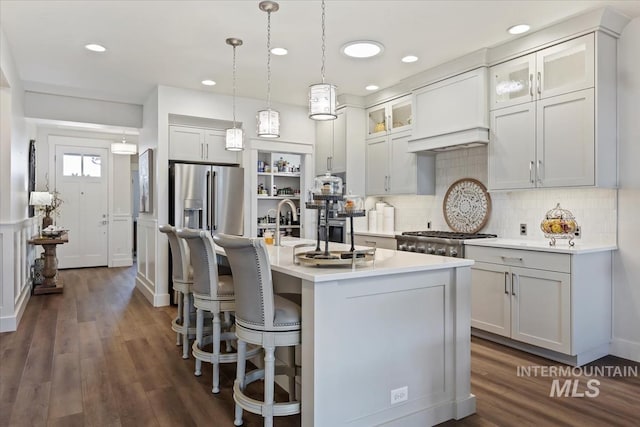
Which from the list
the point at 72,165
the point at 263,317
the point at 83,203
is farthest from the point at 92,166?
the point at 263,317

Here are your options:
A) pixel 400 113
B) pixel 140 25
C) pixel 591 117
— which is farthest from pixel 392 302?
pixel 400 113

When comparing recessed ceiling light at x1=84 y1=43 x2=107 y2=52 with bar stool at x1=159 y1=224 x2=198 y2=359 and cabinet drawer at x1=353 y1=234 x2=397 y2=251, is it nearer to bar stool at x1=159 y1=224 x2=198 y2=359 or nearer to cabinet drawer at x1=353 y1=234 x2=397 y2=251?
bar stool at x1=159 y1=224 x2=198 y2=359

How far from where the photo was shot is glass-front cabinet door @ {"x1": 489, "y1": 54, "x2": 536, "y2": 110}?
357cm

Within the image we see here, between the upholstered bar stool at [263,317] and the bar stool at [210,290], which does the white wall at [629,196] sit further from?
the bar stool at [210,290]

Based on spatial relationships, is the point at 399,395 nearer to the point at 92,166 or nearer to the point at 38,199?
the point at 38,199

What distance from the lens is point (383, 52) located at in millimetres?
3955

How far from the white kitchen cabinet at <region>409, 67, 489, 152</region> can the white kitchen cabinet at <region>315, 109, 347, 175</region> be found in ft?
3.62

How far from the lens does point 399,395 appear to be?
222 cm

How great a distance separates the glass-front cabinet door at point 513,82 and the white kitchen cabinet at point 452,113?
0.09 m

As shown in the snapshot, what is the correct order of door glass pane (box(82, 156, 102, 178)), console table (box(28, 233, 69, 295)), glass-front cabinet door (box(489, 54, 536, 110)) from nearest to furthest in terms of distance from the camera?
1. glass-front cabinet door (box(489, 54, 536, 110))
2. console table (box(28, 233, 69, 295))
3. door glass pane (box(82, 156, 102, 178))

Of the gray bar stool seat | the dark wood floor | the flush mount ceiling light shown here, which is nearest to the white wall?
the dark wood floor

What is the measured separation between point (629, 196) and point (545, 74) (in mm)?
1173

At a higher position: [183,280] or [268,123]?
[268,123]

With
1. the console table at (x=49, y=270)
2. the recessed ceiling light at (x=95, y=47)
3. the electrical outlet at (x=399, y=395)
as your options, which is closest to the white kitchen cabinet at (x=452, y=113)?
the electrical outlet at (x=399, y=395)
